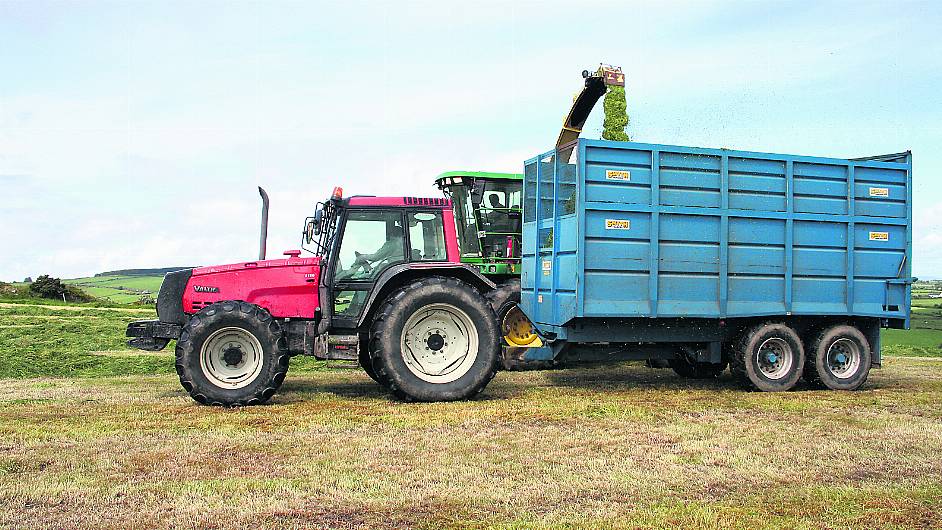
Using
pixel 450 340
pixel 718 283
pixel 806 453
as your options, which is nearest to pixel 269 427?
pixel 450 340

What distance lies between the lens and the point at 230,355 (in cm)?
945

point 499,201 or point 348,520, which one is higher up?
point 499,201

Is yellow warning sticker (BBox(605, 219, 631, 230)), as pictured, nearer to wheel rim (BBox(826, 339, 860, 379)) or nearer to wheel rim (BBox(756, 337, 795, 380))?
wheel rim (BBox(756, 337, 795, 380))

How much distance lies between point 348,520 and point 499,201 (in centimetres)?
1080

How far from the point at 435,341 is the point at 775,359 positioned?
4466mm

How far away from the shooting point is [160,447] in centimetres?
705

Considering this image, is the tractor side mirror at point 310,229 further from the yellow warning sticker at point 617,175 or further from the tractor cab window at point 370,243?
the yellow warning sticker at point 617,175

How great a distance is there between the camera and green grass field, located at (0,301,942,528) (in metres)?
5.21

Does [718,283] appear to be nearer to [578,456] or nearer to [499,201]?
[578,456]

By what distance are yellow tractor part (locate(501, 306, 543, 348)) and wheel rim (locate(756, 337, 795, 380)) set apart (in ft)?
12.4

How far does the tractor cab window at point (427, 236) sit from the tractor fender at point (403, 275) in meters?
0.13

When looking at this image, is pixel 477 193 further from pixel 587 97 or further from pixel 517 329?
pixel 587 97

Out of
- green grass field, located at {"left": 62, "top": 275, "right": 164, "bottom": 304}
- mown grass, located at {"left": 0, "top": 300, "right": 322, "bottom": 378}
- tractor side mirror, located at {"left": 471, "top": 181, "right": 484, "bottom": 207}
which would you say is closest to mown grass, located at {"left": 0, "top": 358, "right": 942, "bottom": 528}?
mown grass, located at {"left": 0, "top": 300, "right": 322, "bottom": 378}

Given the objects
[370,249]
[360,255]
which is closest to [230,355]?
[360,255]
